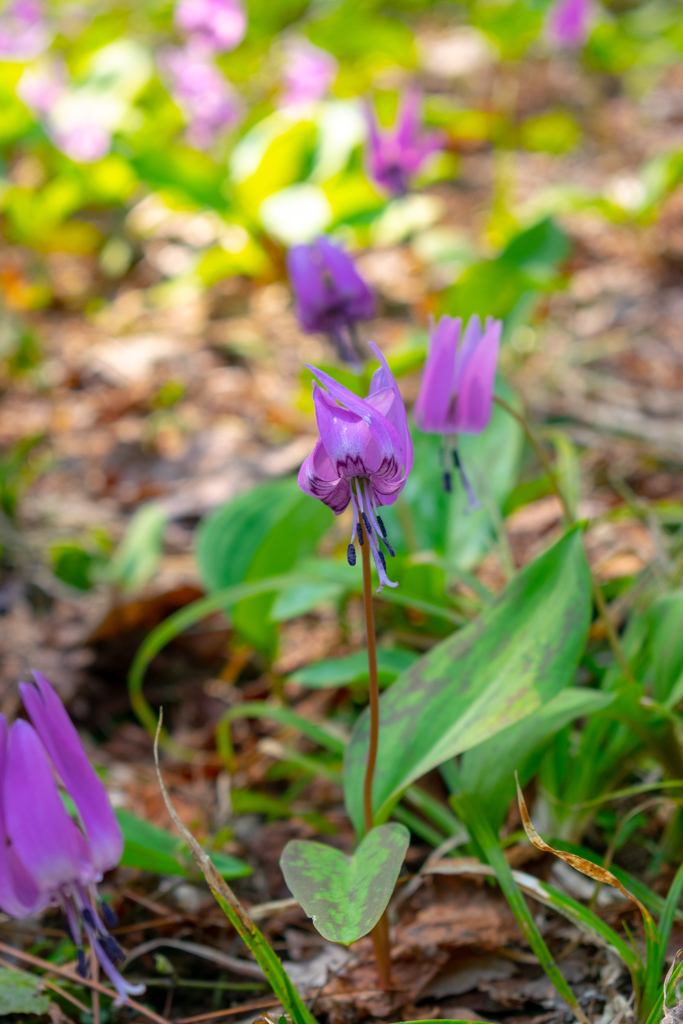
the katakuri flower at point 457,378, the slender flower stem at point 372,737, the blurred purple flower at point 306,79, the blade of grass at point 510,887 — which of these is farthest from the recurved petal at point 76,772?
the blurred purple flower at point 306,79

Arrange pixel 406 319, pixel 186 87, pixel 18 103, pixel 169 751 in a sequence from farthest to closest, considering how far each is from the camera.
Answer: pixel 18 103 < pixel 186 87 < pixel 406 319 < pixel 169 751

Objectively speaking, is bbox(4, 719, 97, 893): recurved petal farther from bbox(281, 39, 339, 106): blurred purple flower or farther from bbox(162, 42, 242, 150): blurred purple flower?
bbox(281, 39, 339, 106): blurred purple flower

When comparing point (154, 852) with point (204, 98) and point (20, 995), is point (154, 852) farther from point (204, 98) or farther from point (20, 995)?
point (204, 98)

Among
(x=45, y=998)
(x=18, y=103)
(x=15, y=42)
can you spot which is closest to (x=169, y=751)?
(x=45, y=998)

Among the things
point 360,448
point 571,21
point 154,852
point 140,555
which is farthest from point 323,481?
point 571,21

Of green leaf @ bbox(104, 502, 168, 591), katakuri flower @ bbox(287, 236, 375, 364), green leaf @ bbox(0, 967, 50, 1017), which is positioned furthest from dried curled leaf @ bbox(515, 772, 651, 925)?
green leaf @ bbox(104, 502, 168, 591)

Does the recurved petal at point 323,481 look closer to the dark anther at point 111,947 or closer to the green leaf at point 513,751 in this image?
the green leaf at point 513,751

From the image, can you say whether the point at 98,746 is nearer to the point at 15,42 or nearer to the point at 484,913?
the point at 484,913
